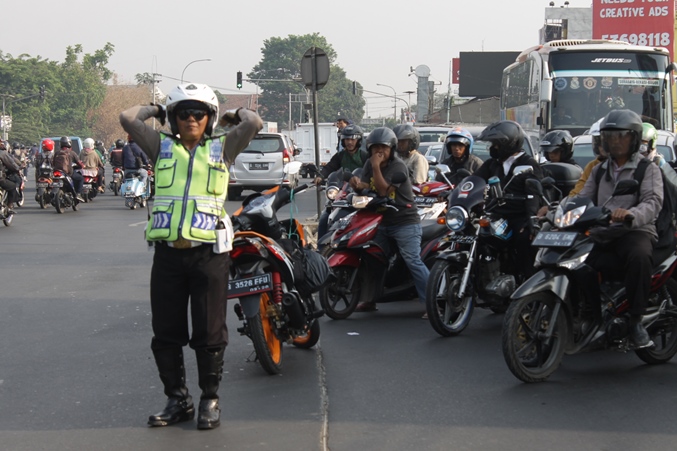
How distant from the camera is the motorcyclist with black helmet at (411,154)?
419 inches

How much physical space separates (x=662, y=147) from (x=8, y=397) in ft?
38.6

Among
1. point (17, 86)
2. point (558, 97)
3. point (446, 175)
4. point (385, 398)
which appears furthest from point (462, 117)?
point (385, 398)

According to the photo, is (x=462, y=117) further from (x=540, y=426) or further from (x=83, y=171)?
(x=540, y=426)

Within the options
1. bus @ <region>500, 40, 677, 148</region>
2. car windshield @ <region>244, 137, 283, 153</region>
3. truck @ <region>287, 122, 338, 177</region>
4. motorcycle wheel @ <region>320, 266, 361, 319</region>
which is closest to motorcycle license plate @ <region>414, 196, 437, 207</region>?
motorcycle wheel @ <region>320, 266, 361, 319</region>

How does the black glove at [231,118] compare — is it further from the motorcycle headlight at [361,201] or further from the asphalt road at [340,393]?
the motorcycle headlight at [361,201]

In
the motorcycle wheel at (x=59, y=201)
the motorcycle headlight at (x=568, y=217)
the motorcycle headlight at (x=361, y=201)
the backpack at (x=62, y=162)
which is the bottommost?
the motorcycle wheel at (x=59, y=201)

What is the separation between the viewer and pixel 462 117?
78750 millimetres

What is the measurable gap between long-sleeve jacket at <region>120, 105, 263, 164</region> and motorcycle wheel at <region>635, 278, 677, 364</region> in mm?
3128

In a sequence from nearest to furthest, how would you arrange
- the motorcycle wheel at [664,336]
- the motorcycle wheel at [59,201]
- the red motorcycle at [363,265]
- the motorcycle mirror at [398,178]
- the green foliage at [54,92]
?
the motorcycle wheel at [664,336], the motorcycle mirror at [398,178], the red motorcycle at [363,265], the motorcycle wheel at [59,201], the green foliage at [54,92]

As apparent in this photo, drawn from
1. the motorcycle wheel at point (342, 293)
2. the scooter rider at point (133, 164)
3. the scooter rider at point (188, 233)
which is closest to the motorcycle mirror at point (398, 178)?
the motorcycle wheel at point (342, 293)

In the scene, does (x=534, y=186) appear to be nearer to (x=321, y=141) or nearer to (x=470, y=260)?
(x=470, y=260)

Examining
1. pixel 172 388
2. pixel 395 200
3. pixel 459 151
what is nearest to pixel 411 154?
pixel 459 151

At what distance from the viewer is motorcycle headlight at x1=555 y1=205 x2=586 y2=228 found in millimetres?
6504

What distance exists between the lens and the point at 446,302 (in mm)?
8148
